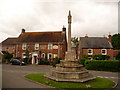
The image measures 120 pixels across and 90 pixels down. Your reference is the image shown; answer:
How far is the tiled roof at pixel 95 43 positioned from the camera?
104 feet

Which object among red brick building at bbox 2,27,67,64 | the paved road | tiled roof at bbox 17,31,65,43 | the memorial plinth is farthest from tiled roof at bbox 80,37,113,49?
the memorial plinth

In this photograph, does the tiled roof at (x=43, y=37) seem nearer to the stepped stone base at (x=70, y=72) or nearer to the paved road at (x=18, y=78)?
the paved road at (x=18, y=78)

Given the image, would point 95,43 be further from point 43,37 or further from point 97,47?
point 43,37

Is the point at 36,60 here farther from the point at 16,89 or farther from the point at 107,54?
the point at 16,89

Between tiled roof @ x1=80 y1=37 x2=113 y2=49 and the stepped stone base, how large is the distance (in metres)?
20.8

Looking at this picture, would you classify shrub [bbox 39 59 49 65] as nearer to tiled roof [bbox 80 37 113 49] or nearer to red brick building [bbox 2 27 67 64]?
red brick building [bbox 2 27 67 64]

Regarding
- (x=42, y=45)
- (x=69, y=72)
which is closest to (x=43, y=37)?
(x=42, y=45)

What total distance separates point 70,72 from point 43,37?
24611 mm

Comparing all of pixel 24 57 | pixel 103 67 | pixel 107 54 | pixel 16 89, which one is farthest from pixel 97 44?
pixel 16 89

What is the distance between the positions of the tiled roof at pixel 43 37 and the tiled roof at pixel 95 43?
6.68 meters

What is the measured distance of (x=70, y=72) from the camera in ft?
35.6

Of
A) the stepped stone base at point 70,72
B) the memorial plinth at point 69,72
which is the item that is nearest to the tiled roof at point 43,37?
the memorial plinth at point 69,72

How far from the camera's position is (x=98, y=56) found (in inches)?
1180

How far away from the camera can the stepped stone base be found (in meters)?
10.6
